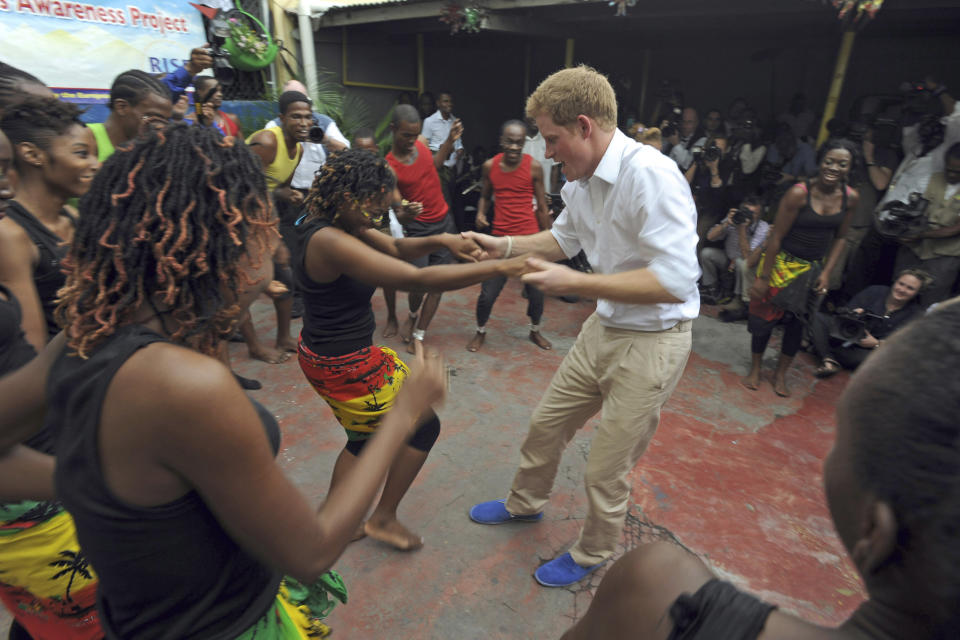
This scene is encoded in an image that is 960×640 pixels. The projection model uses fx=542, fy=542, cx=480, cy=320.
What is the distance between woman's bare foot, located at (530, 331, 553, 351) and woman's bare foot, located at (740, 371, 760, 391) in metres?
1.65

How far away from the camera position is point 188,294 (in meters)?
0.99

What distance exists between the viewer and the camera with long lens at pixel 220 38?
16.8ft

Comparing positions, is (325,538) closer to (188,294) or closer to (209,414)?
(209,414)

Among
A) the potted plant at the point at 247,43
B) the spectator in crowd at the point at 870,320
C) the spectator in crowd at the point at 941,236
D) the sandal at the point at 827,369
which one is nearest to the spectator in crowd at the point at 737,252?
the spectator in crowd at the point at 870,320

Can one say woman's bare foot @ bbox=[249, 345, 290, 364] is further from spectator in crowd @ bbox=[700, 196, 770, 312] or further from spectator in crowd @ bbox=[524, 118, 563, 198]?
spectator in crowd @ bbox=[700, 196, 770, 312]

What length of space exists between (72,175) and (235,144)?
4.98 feet

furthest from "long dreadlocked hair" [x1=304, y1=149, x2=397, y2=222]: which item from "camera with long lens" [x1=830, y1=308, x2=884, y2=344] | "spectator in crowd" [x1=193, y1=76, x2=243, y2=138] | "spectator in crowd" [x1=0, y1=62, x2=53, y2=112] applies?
"camera with long lens" [x1=830, y1=308, x2=884, y2=344]

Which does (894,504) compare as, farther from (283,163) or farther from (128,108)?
(283,163)

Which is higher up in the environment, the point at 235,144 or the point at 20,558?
the point at 235,144

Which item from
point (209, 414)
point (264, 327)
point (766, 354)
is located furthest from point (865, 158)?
point (209, 414)

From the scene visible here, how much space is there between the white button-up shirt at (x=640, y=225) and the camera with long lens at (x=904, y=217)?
377 cm

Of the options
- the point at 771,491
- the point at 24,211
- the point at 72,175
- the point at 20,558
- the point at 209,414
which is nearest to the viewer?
the point at 209,414

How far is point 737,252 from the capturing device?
597 cm

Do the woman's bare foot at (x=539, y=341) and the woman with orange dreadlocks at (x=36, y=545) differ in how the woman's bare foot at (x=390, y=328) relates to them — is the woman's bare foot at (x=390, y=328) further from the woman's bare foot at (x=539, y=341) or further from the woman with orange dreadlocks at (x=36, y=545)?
the woman with orange dreadlocks at (x=36, y=545)
